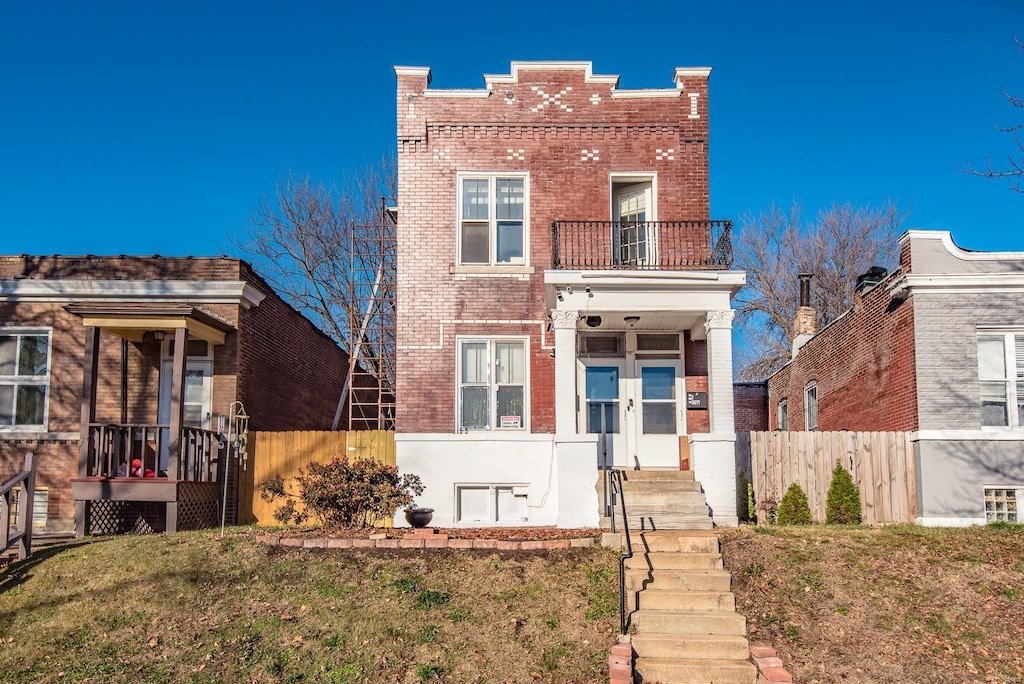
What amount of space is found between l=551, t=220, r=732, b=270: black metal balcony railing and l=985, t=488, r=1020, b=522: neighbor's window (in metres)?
6.04

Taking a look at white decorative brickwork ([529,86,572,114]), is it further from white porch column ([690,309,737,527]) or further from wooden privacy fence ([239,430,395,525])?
wooden privacy fence ([239,430,395,525])


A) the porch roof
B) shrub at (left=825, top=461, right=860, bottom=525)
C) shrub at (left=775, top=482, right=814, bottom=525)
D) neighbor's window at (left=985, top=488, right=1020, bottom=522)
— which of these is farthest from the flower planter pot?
neighbor's window at (left=985, top=488, right=1020, bottom=522)

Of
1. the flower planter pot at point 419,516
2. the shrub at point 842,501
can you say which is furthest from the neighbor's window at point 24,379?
the shrub at point 842,501

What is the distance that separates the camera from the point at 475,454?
17406 mm

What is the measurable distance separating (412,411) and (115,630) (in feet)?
24.1

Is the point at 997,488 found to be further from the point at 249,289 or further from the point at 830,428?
the point at 249,289

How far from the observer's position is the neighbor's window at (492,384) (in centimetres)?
1769

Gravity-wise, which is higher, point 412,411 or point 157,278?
point 157,278

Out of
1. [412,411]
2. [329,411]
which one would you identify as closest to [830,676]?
[412,411]

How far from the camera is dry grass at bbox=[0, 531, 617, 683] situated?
10.3 m

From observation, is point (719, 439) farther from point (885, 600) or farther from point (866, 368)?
point (866, 368)

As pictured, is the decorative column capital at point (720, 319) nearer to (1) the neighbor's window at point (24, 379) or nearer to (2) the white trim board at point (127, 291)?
(2) the white trim board at point (127, 291)

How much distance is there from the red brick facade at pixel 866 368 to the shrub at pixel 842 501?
1.45 meters

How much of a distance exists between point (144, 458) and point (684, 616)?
969 cm
